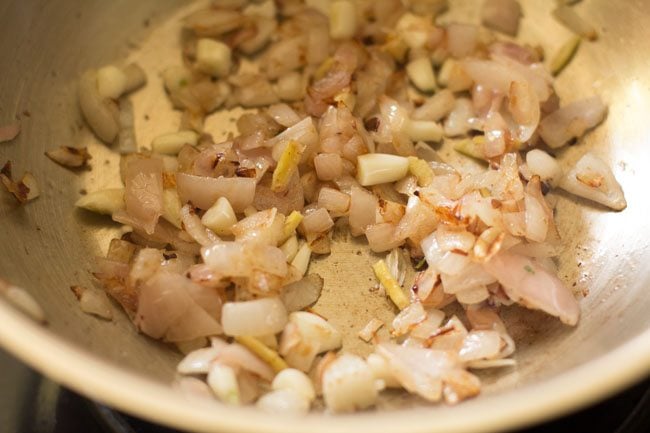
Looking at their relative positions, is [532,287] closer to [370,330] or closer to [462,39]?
[370,330]

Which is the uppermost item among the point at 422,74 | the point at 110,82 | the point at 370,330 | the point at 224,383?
the point at 110,82

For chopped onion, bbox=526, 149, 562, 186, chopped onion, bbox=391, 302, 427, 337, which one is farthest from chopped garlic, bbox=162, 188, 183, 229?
chopped onion, bbox=526, 149, 562, 186

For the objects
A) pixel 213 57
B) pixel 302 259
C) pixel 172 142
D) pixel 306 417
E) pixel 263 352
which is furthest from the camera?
pixel 213 57

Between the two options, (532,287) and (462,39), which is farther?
(462,39)

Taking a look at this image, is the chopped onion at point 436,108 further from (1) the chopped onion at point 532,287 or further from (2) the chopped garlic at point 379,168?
(1) the chopped onion at point 532,287

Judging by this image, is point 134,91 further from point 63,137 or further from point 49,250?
point 49,250

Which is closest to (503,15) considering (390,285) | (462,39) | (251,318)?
(462,39)

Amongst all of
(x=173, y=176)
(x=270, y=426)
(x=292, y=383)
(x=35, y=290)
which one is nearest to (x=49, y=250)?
(x=35, y=290)
